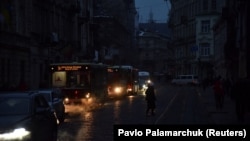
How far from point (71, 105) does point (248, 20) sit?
524 inches

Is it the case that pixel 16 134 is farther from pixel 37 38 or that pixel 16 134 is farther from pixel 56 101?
pixel 37 38

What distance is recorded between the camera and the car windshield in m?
17.1

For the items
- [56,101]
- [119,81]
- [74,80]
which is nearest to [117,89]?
[119,81]

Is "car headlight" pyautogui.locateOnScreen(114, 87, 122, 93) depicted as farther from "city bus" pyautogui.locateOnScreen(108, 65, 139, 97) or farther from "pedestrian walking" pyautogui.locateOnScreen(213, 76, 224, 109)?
"pedestrian walking" pyautogui.locateOnScreen(213, 76, 224, 109)

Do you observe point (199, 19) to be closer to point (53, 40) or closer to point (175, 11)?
point (175, 11)

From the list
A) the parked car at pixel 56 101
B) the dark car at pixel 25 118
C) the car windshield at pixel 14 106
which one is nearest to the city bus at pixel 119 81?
the parked car at pixel 56 101

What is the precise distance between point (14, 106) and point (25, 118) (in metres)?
1.01

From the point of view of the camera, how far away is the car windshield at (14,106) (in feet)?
56.2

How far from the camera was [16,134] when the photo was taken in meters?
15.8

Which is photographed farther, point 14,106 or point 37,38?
point 37,38

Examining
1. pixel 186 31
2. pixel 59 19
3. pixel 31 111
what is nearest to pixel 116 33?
pixel 186 31

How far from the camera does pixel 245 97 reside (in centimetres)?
2984

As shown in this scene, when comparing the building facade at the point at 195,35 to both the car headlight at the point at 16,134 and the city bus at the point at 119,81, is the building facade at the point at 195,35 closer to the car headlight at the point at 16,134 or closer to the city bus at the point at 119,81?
the city bus at the point at 119,81

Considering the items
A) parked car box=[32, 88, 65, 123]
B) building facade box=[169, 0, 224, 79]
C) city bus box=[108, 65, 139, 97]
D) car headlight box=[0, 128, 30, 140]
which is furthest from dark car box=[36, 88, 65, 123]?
building facade box=[169, 0, 224, 79]
